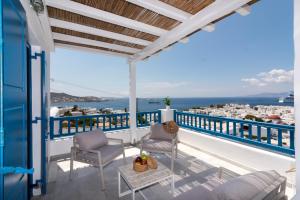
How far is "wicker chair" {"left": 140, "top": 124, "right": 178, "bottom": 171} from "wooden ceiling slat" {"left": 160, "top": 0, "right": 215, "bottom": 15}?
2.34 metres

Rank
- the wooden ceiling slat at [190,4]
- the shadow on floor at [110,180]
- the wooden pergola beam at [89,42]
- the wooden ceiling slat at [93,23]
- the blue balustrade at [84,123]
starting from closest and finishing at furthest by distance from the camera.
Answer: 1. the wooden ceiling slat at [190,4]
2. the shadow on floor at [110,180]
3. the wooden ceiling slat at [93,23]
4. the wooden pergola beam at [89,42]
5. the blue balustrade at [84,123]

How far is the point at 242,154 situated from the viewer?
319 cm

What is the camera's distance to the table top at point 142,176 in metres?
1.92

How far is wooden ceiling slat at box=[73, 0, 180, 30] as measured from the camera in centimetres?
222

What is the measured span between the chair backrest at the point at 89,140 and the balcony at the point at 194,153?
56 centimetres

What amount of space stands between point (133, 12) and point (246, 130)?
11.3 feet

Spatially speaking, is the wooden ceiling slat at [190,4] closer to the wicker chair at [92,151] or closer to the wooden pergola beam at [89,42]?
the wooden pergola beam at [89,42]

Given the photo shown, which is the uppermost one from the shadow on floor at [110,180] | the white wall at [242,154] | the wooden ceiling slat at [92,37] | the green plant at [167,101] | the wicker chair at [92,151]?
the wooden ceiling slat at [92,37]

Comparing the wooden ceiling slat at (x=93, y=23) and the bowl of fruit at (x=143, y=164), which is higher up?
the wooden ceiling slat at (x=93, y=23)

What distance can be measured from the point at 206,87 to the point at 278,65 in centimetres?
895

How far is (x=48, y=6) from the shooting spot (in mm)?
2262

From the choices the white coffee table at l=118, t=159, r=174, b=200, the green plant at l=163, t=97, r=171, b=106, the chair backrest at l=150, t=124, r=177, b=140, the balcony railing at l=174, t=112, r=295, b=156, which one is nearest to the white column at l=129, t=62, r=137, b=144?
the green plant at l=163, t=97, r=171, b=106

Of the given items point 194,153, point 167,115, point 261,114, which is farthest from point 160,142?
point 261,114

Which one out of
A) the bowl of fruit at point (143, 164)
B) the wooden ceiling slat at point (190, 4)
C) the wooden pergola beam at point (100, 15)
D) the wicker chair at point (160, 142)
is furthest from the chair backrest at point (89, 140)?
the wooden ceiling slat at point (190, 4)
